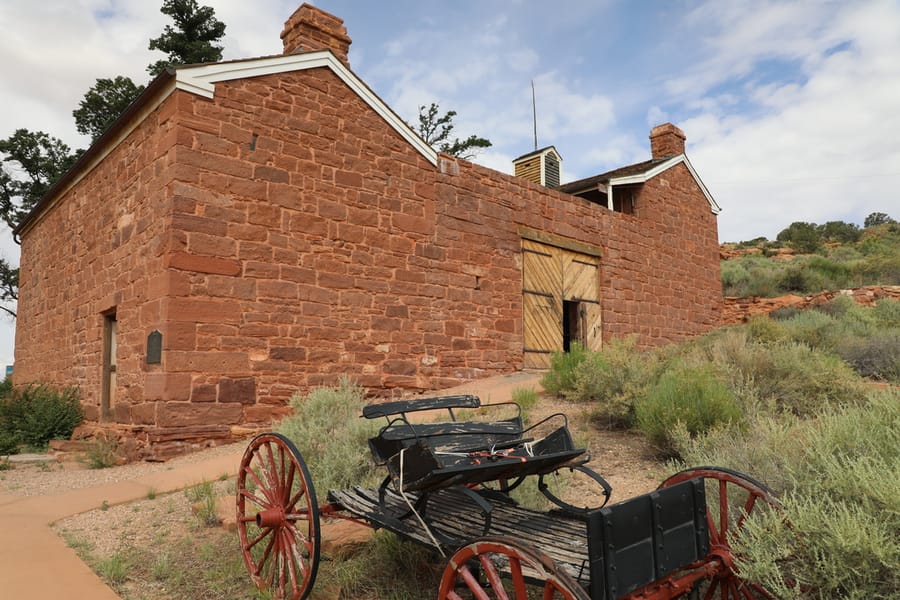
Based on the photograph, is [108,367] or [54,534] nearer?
[54,534]

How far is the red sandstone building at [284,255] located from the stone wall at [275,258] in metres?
0.03

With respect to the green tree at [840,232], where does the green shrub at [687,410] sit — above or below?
below

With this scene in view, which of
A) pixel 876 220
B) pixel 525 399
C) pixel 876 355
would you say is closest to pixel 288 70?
pixel 525 399

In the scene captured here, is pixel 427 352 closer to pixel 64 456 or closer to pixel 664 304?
pixel 64 456

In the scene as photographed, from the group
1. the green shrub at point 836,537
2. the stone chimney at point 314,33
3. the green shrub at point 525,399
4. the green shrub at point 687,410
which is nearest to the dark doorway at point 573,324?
the green shrub at point 525,399

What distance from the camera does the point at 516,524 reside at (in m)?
3.16

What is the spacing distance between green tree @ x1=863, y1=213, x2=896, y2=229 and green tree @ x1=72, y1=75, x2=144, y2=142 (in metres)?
41.8

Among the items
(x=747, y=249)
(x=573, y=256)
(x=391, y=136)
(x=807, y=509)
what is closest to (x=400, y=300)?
(x=391, y=136)

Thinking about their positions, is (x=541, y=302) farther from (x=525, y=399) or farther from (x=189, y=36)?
(x=189, y=36)

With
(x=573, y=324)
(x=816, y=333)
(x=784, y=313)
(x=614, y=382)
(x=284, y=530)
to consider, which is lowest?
(x=284, y=530)

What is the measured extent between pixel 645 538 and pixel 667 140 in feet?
54.9

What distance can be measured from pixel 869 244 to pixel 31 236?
1303 inches

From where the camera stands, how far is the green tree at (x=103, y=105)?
21.1 m

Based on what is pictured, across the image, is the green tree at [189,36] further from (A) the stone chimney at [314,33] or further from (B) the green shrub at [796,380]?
(B) the green shrub at [796,380]
